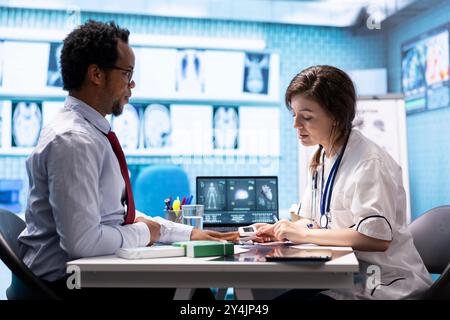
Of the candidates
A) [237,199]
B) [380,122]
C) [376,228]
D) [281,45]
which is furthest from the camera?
[281,45]

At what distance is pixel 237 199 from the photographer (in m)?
3.18

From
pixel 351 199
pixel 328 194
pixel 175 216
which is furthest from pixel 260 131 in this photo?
pixel 351 199

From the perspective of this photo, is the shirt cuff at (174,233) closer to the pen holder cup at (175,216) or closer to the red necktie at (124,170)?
the red necktie at (124,170)

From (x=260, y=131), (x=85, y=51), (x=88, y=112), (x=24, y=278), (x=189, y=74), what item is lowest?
(x=24, y=278)

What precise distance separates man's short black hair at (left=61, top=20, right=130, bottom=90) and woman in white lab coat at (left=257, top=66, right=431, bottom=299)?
2.35 ft

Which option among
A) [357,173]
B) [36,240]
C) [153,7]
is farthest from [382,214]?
[153,7]

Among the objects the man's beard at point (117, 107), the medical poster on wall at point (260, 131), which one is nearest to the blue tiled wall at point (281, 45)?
the medical poster on wall at point (260, 131)

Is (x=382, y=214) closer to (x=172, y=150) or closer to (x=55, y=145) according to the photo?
(x=55, y=145)

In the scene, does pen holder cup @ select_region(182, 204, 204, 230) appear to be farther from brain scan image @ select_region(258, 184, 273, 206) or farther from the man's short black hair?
brain scan image @ select_region(258, 184, 273, 206)

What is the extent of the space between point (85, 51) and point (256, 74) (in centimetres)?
292

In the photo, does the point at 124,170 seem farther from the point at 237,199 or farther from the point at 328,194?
the point at 237,199

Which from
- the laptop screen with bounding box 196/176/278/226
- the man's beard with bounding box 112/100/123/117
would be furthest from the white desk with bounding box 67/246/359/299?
the laptop screen with bounding box 196/176/278/226

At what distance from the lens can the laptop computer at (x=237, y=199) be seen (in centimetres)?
316
